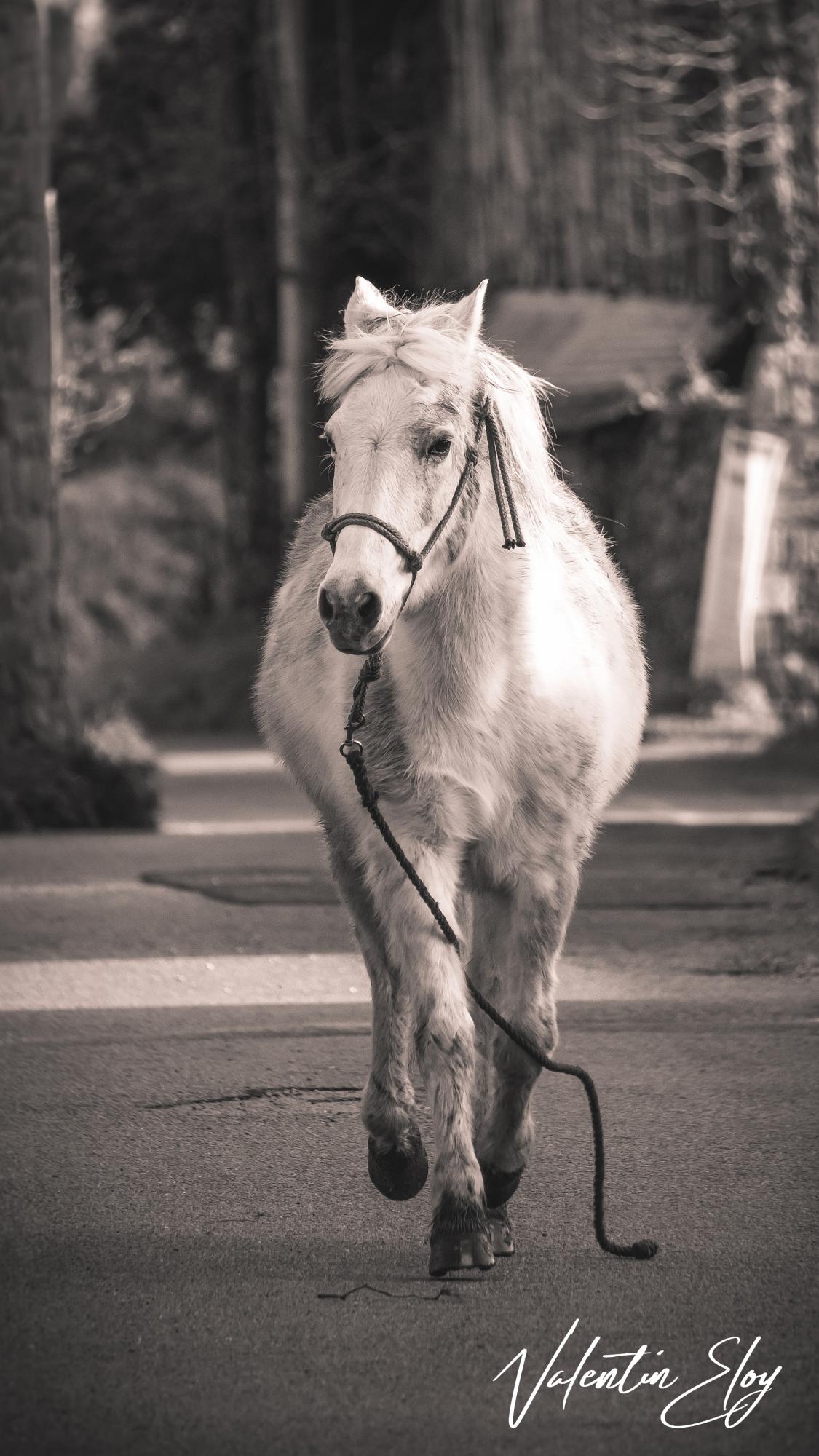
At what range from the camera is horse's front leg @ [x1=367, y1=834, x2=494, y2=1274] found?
14.5ft

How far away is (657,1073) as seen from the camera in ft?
20.5

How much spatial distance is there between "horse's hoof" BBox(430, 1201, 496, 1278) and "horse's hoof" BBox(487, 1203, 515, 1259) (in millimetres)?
195

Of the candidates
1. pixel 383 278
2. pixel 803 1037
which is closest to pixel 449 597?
pixel 803 1037

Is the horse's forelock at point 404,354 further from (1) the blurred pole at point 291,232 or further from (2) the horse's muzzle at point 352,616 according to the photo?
(1) the blurred pole at point 291,232

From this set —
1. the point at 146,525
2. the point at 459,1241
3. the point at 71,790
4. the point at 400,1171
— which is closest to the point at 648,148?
the point at 71,790

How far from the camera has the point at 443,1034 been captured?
177 inches

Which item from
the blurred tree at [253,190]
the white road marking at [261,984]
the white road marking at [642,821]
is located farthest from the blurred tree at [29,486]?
the blurred tree at [253,190]

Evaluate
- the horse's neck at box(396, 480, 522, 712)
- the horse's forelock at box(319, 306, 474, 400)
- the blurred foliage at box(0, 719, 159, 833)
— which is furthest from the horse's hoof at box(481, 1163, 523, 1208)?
the blurred foliage at box(0, 719, 159, 833)

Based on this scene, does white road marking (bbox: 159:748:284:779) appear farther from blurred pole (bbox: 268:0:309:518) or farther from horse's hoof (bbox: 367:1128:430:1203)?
horse's hoof (bbox: 367:1128:430:1203)

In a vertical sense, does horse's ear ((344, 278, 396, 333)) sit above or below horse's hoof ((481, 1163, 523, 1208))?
above

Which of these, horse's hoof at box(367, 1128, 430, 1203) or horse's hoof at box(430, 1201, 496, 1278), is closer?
horse's hoof at box(430, 1201, 496, 1278)

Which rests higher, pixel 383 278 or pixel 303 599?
pixel 383 278

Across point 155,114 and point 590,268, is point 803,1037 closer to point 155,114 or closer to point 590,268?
point 590,268

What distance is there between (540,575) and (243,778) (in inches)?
462
